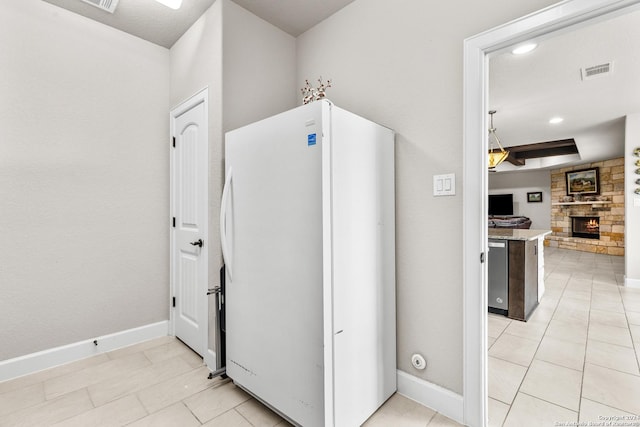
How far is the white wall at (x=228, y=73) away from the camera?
209cm

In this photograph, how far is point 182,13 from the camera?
2.25 meters

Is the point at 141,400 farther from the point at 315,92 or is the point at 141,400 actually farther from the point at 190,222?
the point at 315,92

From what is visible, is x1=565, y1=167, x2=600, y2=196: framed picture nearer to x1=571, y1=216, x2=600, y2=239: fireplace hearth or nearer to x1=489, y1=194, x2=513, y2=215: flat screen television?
x1=571, y1=216, x2=600, y2=239: fireplace hearth

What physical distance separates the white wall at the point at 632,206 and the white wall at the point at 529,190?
5.50 m

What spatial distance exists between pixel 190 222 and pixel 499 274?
10.3ft

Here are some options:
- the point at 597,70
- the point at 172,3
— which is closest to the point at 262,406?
the point at 172,3

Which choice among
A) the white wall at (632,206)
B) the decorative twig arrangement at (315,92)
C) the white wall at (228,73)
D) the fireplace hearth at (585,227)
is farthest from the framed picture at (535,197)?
the white wall at (228,73)

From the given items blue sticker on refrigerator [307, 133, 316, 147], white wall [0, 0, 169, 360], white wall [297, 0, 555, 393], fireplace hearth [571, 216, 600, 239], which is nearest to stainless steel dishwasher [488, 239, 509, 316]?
white wall [297, 0, 555, 393]

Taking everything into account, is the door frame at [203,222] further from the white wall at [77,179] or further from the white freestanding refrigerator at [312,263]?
the white freestanding refrigerator at [312,263]

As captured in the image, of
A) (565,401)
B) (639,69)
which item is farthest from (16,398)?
(639,69)

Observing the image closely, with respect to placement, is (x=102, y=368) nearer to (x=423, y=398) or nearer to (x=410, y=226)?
(x=423, y=398)

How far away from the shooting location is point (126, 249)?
2.54 m

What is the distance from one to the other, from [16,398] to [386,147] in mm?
2746

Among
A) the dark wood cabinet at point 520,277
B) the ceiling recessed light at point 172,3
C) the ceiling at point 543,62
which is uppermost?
the ceiling at point 543,62
